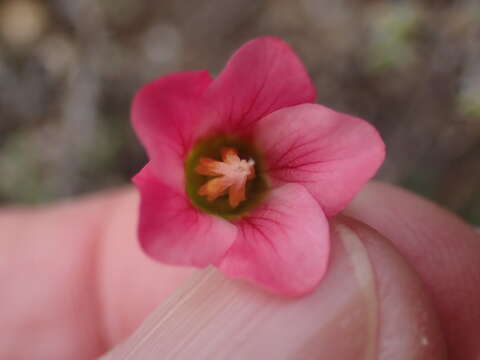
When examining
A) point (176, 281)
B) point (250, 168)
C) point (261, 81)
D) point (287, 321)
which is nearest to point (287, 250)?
point (287, 321)

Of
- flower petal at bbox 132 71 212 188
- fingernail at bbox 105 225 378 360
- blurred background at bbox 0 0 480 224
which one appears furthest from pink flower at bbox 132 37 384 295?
blurred background at bbox 0 0 480 224

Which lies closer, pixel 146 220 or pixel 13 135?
pixel 146 220

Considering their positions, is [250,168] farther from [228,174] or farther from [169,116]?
[169,116]

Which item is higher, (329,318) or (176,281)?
(329,318)

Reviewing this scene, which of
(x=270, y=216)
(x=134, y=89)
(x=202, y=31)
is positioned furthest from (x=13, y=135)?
(x=270, y=216)

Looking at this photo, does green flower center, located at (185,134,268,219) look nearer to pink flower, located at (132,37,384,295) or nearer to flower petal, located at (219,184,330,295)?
pink flower, located at (132,37,384,295)

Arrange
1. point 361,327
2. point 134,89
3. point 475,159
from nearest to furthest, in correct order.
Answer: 1. point 361,327
2. point 475,159
3. point 134,89

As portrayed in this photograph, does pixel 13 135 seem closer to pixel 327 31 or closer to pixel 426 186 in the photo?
pixel 327 31
